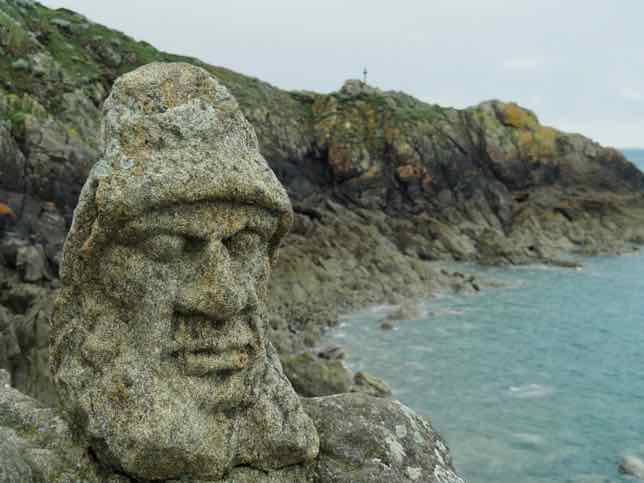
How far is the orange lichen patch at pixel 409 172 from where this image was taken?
43.0 m

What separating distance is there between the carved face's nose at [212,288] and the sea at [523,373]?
34.7 ft

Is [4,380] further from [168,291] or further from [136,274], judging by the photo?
[168,291]

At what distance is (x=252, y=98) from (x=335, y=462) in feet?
129

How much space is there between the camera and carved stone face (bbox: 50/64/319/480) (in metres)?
4.34

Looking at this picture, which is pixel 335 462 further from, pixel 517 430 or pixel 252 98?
pixel 252 98

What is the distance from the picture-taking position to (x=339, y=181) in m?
41.9

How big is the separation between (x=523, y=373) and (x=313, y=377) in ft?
27.8

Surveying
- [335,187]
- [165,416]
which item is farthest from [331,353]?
[335,187]

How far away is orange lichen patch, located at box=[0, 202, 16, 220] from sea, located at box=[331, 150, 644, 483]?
11551mm

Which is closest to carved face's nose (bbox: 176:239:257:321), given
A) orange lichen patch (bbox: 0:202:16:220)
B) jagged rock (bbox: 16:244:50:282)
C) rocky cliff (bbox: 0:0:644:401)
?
rocky cliff (bbox: 0:0:644:401)

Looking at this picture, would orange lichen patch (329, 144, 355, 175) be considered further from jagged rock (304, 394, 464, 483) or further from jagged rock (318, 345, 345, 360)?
jagged rock (304, 394, 464, 483)

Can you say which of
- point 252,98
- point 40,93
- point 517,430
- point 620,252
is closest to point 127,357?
point 517,430

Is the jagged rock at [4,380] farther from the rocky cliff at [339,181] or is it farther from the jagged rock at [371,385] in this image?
the jagged rock at [371,385]

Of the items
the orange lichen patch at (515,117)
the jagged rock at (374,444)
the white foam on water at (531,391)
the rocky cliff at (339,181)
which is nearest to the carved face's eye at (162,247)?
the jagged rock at (374,444)
